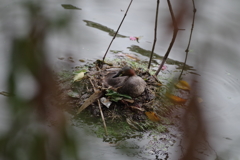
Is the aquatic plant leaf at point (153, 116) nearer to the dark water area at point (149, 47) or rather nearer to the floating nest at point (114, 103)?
the floating nest at point (114, 103)

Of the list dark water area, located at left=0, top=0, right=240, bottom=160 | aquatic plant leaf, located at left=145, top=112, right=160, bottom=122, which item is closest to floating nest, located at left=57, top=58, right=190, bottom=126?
aquatic plant leaf, located at left=145, top=112, right=160, bottom=122

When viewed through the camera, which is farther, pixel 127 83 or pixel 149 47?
pixel 149 47

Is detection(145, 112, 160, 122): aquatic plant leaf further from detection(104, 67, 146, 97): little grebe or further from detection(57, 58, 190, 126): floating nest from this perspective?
detection(104, 67, 146, 97): little grebe

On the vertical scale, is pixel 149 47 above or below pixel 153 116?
above

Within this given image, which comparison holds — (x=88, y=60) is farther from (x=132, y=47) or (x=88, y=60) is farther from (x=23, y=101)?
(x=23, y=101)

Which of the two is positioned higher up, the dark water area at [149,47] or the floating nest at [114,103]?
the dark water area at [149,47]

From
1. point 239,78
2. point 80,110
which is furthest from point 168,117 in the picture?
point 239,78

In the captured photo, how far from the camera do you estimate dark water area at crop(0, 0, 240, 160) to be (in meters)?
0.51

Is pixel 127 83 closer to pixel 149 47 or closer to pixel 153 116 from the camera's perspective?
pixel 153 116

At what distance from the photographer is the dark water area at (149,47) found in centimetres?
51

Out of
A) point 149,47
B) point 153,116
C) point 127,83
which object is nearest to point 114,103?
point 127,83

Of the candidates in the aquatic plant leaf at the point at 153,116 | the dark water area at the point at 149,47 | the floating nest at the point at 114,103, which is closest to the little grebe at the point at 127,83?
the floating nest at the point at 114,103

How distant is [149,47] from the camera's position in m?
3.29

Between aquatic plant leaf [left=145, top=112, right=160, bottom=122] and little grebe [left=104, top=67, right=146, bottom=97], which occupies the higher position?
little grebe [left=104, top=67, right=146, bottom=97]
